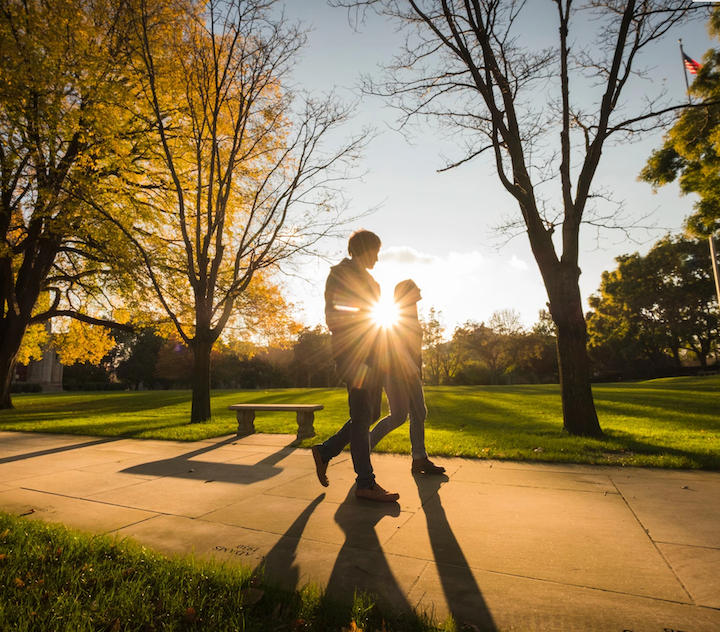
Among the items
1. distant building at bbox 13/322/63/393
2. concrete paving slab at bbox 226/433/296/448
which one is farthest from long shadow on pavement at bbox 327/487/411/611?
distant building at bbox 13/322/63/393

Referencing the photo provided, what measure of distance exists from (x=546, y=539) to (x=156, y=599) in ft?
7.28

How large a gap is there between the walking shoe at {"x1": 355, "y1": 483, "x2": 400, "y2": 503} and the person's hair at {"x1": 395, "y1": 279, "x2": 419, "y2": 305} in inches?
66.8

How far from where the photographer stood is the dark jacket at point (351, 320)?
3.63 metres

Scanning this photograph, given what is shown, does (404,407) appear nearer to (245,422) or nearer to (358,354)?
(358,354)

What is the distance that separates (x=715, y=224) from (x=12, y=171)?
901 inches

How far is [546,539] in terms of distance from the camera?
267 cm

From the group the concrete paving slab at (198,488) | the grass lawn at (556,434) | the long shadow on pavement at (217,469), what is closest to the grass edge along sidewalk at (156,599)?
the concrete paving slab at (198,488)

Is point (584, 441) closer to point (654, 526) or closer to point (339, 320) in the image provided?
point (654, 526)

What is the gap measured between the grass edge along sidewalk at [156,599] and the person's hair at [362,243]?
8.65 feet

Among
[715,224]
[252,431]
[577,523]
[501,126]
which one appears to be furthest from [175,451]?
[715,224]

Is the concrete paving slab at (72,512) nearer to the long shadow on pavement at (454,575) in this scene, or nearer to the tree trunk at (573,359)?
the long shadow on pavement at (454,575)

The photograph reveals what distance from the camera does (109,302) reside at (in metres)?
17.9

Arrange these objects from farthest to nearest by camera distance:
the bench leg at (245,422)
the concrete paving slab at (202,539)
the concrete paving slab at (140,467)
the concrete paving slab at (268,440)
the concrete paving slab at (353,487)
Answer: the bench leg at (245,422) → the concrete paving slab at (268,440) → the concrete paving slab at (140,467) → the concrete paving slab at (353,487) → the concrete paving slab at (202,539)

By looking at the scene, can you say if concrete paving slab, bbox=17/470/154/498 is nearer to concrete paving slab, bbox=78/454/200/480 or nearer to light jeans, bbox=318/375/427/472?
concrete paving slab, bbox=78/454/200/480
